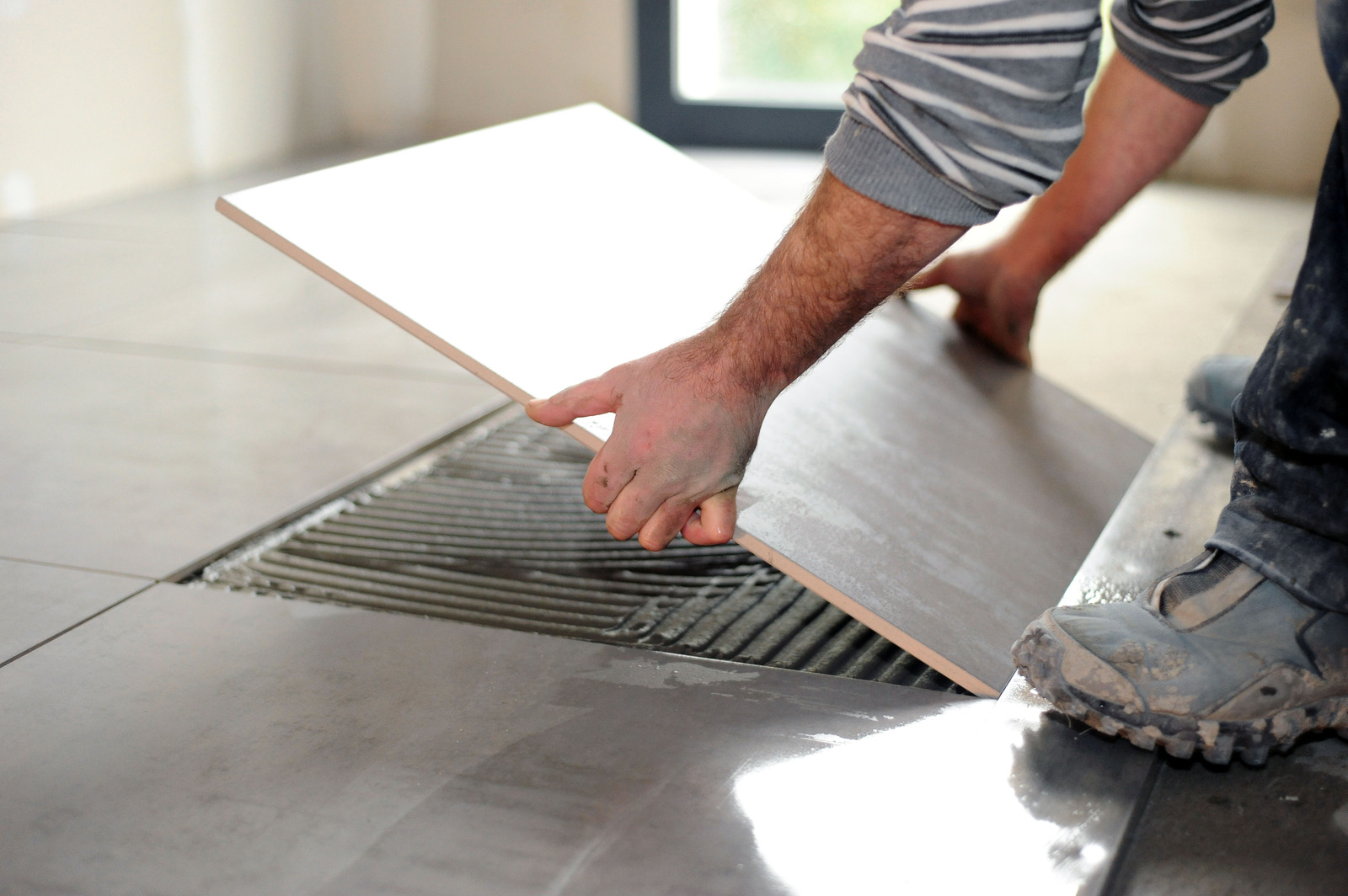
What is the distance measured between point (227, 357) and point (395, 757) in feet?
4.78

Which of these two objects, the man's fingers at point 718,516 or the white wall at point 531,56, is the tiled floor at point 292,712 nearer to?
the man's fingers at point 718,516

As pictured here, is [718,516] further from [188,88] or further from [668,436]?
[188,88]

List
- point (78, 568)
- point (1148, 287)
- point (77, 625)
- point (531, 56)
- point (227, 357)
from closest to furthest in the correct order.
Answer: point (77, 625), point (78, 568), point (227, 357), point (1148, 287), point (531, 56)

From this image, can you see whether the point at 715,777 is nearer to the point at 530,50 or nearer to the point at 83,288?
the point at 83,288

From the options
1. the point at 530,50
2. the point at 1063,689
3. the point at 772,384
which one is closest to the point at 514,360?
the point at 772,384

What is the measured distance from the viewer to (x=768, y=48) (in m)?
4.86

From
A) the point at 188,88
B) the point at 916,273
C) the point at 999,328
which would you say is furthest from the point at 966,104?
→ the point at 188,88

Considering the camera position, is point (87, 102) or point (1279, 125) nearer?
point (87, 102)

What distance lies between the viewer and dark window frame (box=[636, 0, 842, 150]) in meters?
4.89

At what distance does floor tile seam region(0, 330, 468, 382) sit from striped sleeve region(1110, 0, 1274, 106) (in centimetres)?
125

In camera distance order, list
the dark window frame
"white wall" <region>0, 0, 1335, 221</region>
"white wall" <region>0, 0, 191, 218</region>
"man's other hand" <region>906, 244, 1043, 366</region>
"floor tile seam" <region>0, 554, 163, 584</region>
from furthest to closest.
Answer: the dark window frame < "white wall" <region>0, 0, 1335, 221</region> < "white wall" <region>0, 0, 191, 218</region> < "man's other hand" <region>906, 244, 1043, 366</region> < "floor tile seam" <region>0, 554, 163, 584</region>

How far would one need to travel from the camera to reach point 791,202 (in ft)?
12.5

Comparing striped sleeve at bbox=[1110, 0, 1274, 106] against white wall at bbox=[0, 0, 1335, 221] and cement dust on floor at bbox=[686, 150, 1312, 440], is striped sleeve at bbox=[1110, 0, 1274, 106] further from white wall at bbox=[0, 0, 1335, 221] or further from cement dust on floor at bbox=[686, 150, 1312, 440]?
white wall at bbox=[0, 0, 1335, 221]

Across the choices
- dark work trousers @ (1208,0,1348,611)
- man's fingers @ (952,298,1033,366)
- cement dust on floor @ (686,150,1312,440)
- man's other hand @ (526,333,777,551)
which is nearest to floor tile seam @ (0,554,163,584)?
man's other hand @ (526,333,777,551)
